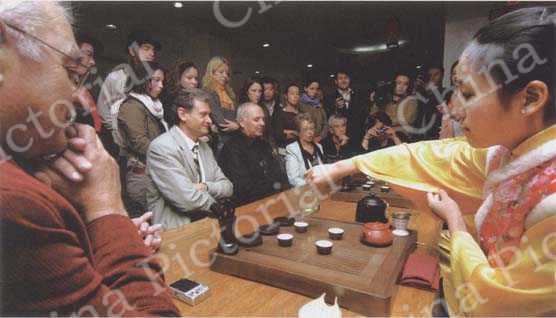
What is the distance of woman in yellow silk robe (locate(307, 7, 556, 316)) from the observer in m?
0.83

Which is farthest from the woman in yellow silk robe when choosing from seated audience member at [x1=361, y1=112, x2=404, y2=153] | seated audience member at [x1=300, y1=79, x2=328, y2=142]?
seated audience member at [x1=300, y1=79, x2=328, y2=142]

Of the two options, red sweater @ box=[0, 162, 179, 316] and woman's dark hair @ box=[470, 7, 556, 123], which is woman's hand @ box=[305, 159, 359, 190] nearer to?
woman's dark hair @ box=[470, 7, 556, 123]

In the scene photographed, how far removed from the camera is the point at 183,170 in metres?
2.47

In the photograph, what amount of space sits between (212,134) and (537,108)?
2.92 metres

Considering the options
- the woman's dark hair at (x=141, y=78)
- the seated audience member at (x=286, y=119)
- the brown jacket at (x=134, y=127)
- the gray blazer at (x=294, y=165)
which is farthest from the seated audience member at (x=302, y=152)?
the woman's dark hair at (x=141, y=78)

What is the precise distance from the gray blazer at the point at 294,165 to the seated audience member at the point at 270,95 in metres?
0.98

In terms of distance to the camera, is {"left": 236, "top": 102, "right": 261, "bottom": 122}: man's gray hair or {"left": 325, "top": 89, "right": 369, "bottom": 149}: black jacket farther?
{"left": 325, "top": 89, "right": 369, "bottom": 149}: black jacket

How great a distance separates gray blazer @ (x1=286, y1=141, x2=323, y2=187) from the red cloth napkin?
206cm

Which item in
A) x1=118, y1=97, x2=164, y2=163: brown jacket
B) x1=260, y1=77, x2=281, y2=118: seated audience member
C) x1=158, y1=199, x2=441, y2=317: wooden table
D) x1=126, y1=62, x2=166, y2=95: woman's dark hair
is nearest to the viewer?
x1=158, y1=199, x2=441, y2=317: wooden table

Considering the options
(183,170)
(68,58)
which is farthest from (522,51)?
(183,170)

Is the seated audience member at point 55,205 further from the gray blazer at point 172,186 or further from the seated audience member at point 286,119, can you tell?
the seated audience member at point 286,119

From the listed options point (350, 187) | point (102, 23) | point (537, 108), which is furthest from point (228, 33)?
point (537, 108)

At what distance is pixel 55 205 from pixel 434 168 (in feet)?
4.68

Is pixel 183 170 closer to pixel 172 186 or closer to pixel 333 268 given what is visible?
pixel 172 186
